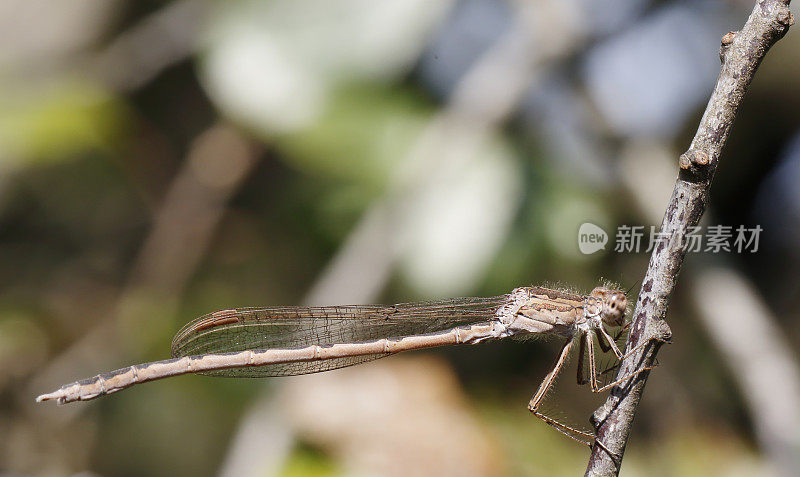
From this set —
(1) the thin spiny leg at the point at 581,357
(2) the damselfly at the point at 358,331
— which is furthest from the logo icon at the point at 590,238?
(1) the thin spiny leg at the point at 581,357

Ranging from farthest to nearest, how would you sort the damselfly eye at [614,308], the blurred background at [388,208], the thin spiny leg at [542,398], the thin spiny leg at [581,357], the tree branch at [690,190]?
the blurred background at [388,208] < the thin spiny leg at [581,357] < the damselfly eye at [614,308] < the thin spiny leg at [542,398] < the tree branch at [690,190]

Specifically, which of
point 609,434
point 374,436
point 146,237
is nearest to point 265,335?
point 374,436

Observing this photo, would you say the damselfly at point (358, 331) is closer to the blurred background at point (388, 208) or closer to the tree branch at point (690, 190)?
the blurred background at point (388, 208)

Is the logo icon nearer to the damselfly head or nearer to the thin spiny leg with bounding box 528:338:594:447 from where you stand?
the damselfly head

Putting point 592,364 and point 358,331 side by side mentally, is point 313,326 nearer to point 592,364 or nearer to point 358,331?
point 358,331

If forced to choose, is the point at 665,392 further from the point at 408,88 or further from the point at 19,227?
the point at 19,227

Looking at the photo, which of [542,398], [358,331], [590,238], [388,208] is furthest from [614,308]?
[388,208]
